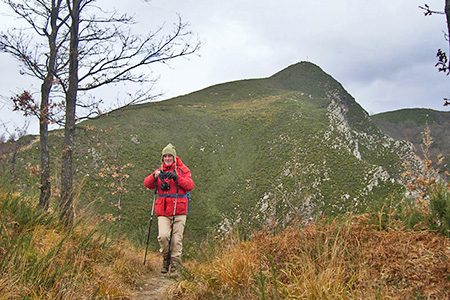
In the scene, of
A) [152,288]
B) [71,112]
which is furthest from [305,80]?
[152,288]

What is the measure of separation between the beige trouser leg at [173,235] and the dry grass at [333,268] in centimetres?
177

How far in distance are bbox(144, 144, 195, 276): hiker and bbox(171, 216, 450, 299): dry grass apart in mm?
1801

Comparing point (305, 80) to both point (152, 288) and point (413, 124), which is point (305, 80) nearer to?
point (413, 124)

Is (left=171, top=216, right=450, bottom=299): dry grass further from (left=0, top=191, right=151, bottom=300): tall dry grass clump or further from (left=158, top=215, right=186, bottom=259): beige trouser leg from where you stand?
(left=158, top=215, right=186, bottom=259): beige trouser leg

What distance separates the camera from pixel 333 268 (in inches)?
117

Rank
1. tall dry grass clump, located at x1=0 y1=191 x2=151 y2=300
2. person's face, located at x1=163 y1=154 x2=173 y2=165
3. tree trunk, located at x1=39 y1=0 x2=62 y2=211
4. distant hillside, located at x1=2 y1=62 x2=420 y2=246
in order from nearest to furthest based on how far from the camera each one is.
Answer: tall dry grass clump, located at x1=0 y1=191 x2=151 y2=300, person's face, located at x1=163 y1=154 x2=173 y2=165, tree trunk, located at x1=39 y1=0 x2=62 y2=211, distant hillside, located at x1=2 y1=62 x2=420 y2=246

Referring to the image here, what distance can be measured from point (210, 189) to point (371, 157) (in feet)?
126

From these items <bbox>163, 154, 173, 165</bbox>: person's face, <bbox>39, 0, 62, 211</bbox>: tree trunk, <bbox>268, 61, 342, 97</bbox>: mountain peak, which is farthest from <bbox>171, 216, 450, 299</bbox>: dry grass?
<bbox>268, 61, 342, 97</bbox>: mountain peak

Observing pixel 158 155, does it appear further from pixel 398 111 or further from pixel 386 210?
pixel 398 111

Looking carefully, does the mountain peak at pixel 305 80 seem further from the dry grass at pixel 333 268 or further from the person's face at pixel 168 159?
the dry grass at pixel 333 268

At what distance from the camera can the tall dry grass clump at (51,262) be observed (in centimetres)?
305

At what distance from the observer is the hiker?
594 cm

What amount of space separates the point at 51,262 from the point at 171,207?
284 cm

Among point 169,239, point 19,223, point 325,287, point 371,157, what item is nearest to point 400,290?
point 325,287
